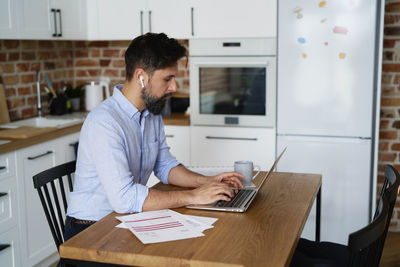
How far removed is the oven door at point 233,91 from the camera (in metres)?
3.65

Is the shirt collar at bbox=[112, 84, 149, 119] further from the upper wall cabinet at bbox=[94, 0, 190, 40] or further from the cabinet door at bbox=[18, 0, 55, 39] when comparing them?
the upper wall cabinet at bbox=[94, 0, 190, 40]

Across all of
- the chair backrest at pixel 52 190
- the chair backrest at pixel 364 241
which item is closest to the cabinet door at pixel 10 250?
the chair backrest at pixel 52 190

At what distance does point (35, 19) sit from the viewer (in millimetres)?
3547

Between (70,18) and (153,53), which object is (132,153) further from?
(70,18)

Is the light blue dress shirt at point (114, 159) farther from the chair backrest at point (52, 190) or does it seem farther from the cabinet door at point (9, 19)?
the cabinet door at point (9, 19)

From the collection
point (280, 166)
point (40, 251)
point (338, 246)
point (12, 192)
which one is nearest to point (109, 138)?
point (338, 246)

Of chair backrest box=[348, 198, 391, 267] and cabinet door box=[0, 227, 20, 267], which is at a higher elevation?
chair backrest box=[348, 198, 391, 267]

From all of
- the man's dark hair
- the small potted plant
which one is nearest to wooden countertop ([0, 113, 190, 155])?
the small potted plant

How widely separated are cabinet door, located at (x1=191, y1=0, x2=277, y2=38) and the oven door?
0.61 feet

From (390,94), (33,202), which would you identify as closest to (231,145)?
(390,94)

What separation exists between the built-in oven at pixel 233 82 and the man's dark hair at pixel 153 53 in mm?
1654

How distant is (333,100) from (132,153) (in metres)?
1.87

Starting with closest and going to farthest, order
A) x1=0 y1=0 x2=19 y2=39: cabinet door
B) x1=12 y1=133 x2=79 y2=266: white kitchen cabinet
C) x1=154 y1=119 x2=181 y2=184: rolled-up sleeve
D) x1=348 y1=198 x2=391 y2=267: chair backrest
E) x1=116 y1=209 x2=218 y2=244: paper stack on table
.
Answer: x1=348 y1=198 x2=391 y2=267: chair backrest < x1=116 y1=209 x2=218 y2=244: paper stack on table < x1=154 y1=119 x2=181 y2=184: rolled-up sleeve < x1=12 y1=133 x2=79 y2=266: white kitchen cabinet < x1=0 y1=0 x2=19 y2=39: cabinet door

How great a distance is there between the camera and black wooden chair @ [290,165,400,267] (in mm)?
1291
